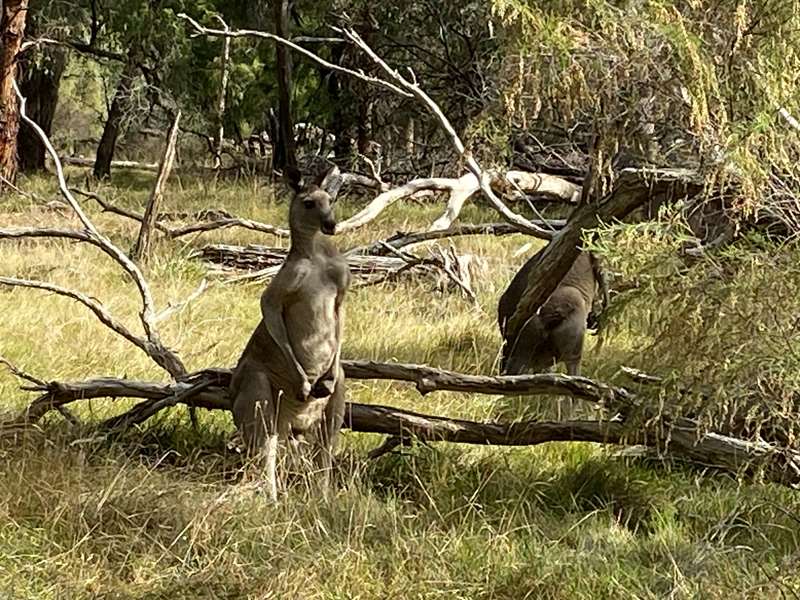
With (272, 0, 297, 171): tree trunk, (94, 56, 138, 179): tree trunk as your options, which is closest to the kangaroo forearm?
(272, 0, 297, 171): tree trunk

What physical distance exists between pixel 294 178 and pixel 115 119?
1573cm

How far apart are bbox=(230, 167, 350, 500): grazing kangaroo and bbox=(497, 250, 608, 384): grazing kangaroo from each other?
1767 mm

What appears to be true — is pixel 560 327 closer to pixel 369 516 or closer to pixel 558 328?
pixel 558 328

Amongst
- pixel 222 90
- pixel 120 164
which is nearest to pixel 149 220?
pixel 222 90

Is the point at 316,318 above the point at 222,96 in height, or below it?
below

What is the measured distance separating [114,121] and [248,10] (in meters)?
3.03

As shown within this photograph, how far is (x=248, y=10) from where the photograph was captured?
19109mm

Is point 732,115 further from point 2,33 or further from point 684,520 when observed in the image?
point 2,33

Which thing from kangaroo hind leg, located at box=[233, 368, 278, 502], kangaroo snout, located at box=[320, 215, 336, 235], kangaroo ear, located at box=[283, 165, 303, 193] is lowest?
kangaroo hind leg, located at box=[233, 368, 278, 502]

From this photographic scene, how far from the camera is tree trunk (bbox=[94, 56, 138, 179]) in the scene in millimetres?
19000

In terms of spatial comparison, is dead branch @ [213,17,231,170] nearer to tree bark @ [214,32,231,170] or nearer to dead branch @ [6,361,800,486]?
tree bark @ [214,32,231,170]

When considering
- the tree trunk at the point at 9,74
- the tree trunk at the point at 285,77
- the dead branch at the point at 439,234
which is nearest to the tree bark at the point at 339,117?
the tree trunk at the point at 285,77

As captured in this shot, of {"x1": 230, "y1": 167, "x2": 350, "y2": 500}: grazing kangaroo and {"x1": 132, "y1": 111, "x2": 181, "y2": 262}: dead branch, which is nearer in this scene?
{"x1": 230, "y1": 167, "x2": 350, "y2": 500}: grazing kangaroo

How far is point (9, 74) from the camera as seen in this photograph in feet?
45.7
